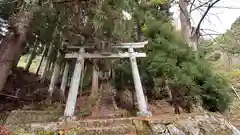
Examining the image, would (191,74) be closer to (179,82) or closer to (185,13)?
(179,82)

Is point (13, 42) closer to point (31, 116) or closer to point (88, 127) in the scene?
point (31, 116)

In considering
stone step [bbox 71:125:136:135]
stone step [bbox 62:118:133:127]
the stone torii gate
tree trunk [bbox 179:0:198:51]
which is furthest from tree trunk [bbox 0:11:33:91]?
tree trunk [bbox 179:0:198:51]

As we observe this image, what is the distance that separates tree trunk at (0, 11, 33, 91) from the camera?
4.93m

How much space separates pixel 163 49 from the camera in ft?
24.3

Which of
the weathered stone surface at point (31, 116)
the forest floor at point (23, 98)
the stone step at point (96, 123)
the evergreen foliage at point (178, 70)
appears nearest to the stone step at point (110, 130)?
the stone step at point (96, 123)

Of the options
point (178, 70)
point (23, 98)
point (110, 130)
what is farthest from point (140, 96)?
point (23, 98)

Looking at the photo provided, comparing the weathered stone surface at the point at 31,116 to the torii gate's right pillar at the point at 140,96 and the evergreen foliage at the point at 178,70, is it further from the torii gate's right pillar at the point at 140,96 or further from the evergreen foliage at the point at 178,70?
the evergreen foliage at the point at 178,70

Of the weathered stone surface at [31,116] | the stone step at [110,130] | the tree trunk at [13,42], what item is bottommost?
the stone step at [110,130]

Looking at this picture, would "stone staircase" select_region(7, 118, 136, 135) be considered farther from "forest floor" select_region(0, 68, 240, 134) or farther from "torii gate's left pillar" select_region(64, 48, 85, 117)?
"forest floor" select_region(0, 68, 240, 134)

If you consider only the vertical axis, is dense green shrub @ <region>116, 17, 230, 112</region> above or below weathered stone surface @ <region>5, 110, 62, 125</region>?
above

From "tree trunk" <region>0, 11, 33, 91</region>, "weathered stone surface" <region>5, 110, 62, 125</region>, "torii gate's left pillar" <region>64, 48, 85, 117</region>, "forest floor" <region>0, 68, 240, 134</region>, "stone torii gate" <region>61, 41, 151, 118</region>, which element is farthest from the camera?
"forest floor" <region>0, 68, 240, 134</region>

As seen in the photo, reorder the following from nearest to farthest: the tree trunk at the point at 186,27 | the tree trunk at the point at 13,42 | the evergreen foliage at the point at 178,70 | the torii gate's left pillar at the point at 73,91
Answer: the tree trunk at the point at 13,42 → the torii gate's left pillar at the point at 73,91 → the evergreen foliage at the point at 178,70 → the tree trunk at the point at 186,27

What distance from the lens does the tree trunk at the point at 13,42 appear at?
4934mm

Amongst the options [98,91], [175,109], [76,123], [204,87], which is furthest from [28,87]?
[204,87]
